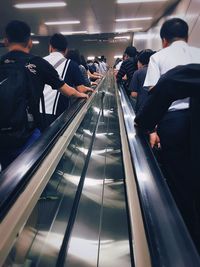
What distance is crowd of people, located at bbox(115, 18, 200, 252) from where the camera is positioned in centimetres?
137

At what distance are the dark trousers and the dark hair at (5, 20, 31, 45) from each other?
45.8 inches

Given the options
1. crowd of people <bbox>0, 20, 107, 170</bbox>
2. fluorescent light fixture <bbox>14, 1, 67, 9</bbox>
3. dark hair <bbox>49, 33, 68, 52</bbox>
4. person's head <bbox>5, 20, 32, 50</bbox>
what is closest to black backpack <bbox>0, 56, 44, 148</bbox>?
crowd of people <bbox>0, 20, 107, 170</bbox>

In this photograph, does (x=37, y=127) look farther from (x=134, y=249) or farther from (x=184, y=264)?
(x=184, y=264)

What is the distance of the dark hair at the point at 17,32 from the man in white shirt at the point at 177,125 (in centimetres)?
95

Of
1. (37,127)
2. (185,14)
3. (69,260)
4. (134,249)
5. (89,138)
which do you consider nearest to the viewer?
(134,249)

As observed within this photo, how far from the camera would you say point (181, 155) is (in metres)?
1.77

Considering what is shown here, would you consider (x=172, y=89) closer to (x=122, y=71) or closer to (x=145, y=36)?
(x=122, y=71)

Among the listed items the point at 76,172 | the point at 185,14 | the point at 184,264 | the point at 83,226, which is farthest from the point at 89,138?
the point at 185,14

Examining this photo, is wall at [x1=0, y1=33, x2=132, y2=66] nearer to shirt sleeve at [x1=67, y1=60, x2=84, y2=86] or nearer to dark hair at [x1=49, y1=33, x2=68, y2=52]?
dark hair at [x1=49, y1=33, x2=68, y2=52]

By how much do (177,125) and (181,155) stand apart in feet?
0.66

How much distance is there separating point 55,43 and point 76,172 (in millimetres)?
1499

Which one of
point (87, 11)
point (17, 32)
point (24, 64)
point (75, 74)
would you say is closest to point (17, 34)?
point (17, 32)

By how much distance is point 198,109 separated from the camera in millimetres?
1390

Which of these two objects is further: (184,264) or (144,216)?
(144,216)
